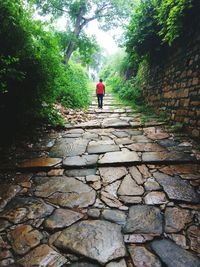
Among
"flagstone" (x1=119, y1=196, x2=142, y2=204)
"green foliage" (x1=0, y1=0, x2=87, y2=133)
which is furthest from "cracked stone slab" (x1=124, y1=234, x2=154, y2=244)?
"green foliage" (x1=0, y1=0, x2=87, y2=133)

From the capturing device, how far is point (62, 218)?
7.09 ft

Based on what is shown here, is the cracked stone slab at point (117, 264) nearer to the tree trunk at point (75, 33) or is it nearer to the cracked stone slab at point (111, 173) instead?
the cracked stone slab at point (111, 173)

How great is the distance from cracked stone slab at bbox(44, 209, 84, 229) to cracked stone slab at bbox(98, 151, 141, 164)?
125 centimetres

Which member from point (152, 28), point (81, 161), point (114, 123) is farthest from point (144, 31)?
point (81, 161)

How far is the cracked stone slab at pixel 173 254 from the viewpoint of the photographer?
1.61 metres

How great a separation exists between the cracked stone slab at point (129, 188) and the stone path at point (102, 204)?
13mm

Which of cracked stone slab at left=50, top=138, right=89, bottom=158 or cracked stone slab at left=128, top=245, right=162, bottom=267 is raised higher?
cracked stone slab at left=128, top=245, right=162, bottom=267

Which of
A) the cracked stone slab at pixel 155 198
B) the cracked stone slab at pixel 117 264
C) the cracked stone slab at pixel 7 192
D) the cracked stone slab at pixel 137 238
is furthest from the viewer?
the cracked stone slab at pixel 7 192

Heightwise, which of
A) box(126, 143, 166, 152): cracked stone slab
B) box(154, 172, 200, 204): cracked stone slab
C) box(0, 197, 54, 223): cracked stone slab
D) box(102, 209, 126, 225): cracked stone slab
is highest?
box(126, 143, 166, 152): cracked stone slab

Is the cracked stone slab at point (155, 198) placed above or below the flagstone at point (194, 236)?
below

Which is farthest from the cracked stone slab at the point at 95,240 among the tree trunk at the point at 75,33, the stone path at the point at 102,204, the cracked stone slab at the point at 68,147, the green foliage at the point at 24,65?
the tree trunk at the point at 75,33

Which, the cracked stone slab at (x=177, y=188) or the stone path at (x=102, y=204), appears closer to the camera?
the stone path at (x=102, y=204)

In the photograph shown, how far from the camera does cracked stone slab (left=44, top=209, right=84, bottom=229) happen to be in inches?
81.3

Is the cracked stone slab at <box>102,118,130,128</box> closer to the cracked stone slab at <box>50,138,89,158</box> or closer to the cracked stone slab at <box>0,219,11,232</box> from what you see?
the cracked stone slab at <box>50,138,89,158</box>
